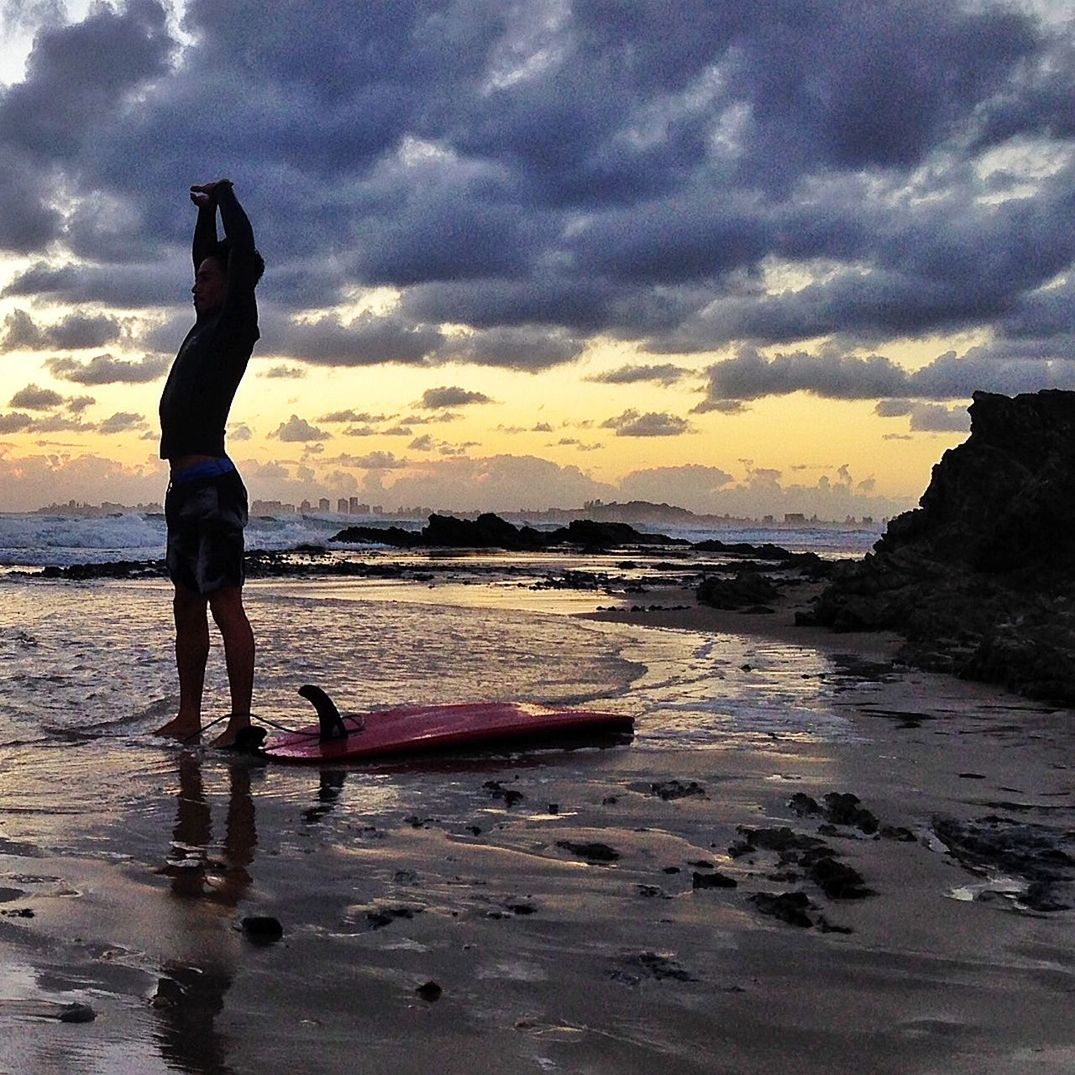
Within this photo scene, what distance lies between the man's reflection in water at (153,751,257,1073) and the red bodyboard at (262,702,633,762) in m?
0.39

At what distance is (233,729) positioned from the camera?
17.6 ft

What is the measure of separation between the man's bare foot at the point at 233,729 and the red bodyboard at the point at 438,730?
0.15m

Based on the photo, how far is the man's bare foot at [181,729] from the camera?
217 inches

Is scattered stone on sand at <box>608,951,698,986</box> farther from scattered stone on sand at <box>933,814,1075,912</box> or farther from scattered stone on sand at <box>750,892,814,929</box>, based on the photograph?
scattered stone on sand at <box>933,814,1075,912</box>

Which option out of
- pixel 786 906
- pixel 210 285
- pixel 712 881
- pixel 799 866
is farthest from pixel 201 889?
pixel 210 285

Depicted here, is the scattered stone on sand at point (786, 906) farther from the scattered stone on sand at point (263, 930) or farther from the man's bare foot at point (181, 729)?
the man's bare foot at point (181, 729)

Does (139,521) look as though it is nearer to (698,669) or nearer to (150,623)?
(150,623)

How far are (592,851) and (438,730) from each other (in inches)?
78.0

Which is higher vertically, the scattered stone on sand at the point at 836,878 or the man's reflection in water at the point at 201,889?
the scattered stone on sand at the point at 836,878

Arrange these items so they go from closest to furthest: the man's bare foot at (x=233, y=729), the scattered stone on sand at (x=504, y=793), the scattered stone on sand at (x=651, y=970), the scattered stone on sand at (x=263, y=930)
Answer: the scattered stone on sand at (x=651, y=970) → the scattered stone on sand at (x=263, y=930) → the scattered stone on sand at (x=504, y=793) → the man's bare foot at (x=233, y=729)

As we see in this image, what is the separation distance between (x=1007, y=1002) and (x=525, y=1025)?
97cm

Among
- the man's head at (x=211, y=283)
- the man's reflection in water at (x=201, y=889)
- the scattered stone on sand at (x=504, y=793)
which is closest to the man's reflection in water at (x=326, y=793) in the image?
the man's reflection in water at (x=201, y=889)

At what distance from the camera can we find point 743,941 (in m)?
2.66

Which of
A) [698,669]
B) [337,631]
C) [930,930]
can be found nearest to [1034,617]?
[698,669]
